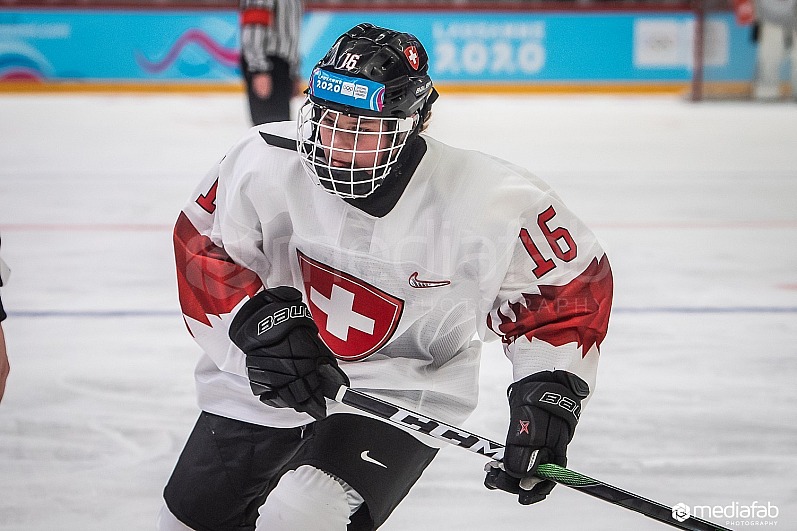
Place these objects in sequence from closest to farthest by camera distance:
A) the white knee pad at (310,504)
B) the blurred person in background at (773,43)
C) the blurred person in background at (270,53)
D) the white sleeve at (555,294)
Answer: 1. the white knee pad at (310,504)
2. the white sleeve at (555,294)
3. the blurred person in background at (270,53)
4. the blurred person in background at (773,43)

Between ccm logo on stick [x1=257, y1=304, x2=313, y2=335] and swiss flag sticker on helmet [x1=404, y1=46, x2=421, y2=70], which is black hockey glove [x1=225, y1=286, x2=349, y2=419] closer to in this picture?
ccm logo on stick [x1=257, y1=304, x2=313, y2=335]

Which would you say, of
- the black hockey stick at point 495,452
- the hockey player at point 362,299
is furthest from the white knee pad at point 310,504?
the black hockey stick at point 495,452

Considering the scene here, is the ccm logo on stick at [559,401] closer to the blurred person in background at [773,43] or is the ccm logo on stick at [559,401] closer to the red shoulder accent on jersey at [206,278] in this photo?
the red shoulder accent on jersey at [206,278]

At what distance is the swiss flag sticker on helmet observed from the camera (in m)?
1.55

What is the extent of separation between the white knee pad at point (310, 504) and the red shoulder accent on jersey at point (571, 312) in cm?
35

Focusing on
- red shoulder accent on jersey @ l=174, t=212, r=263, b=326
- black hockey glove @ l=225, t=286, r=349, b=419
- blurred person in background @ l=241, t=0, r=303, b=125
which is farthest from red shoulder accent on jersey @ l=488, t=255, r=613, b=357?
blurred person in background @ l=241, t=0, r=303, b=125

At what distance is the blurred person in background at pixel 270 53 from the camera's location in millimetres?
5539

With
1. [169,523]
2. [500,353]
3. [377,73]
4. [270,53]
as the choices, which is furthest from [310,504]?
[270,53]

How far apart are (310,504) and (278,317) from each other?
0.84ft

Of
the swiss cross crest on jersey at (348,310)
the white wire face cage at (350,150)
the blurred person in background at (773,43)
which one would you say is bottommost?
the blurred person in background at (773,43)

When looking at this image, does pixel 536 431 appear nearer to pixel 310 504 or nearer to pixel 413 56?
pixel 310 504

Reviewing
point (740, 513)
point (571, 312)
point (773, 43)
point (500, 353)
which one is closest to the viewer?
point (571, 312)

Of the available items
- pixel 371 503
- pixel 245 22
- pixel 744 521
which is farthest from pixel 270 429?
pixel 245 22

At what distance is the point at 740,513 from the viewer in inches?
79.0
